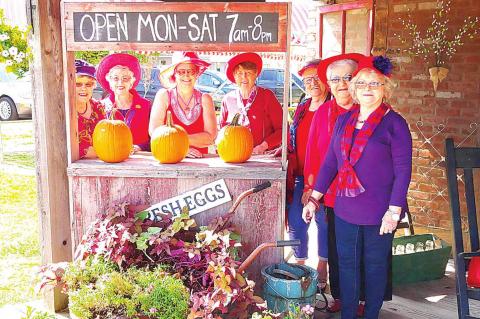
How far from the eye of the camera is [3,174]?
8148 mm

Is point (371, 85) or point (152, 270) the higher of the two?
point (371, 85)

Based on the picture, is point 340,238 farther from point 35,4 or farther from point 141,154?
point 35,4

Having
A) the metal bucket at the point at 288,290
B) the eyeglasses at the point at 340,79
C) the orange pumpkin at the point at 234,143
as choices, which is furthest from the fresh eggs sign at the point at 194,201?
the eyeglasses at the point at 340,79

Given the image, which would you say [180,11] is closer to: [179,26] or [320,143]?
[179,26]

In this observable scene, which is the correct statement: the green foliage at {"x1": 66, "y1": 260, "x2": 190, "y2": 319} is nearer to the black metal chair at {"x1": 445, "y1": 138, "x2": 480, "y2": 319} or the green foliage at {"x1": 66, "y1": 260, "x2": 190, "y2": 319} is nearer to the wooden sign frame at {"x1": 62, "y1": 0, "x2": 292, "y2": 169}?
the wooden sign frame at {"x1": 62, "y1": 0, "x2": 292, "y2": 169}

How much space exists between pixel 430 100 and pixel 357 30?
119 cm

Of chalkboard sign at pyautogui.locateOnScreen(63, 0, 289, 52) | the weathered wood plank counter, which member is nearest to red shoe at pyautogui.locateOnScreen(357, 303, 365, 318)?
the weathered wood plank counter

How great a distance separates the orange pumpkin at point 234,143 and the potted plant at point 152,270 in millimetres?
403

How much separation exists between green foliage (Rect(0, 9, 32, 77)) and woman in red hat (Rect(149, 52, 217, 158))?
0.91m

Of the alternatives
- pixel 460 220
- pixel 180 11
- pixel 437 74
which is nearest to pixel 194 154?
pixel 180 11

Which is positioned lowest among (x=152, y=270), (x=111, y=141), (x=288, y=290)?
(x=288, y=290)

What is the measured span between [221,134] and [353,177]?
85cm

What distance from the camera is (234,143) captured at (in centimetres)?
→ 320

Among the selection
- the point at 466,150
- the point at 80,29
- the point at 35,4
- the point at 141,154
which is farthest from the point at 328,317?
the point at 35,4
